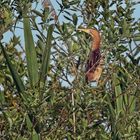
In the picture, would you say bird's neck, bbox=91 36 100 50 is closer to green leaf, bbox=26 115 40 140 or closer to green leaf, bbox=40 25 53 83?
green leaf, bbox=40 25 53 83

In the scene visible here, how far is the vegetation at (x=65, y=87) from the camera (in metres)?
2.40

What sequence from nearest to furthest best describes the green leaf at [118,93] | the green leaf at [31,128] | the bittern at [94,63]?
the green leaf at [31,128], the bittern at [94,63], the green leaf at [118,93]

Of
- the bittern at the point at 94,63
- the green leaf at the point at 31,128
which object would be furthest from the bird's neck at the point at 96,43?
the green leaf at the point at 31,128

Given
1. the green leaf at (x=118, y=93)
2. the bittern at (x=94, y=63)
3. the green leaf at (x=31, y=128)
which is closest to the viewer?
the green leaf at (x=31, y=128)

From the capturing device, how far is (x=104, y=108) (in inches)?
102

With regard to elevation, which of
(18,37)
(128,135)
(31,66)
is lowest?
(128,135)

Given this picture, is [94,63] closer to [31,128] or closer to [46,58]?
[46,58]

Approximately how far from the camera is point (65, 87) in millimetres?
2570

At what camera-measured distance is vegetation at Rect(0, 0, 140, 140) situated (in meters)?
2.40

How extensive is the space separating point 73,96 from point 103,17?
89 cm

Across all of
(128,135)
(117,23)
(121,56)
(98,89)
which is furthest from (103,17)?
(128,135)

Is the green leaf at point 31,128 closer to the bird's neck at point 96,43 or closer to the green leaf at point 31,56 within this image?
the green leaf at point 31,56

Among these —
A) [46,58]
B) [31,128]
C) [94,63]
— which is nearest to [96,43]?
[94,63]

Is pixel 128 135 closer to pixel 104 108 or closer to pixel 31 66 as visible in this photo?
pixel 104 108
